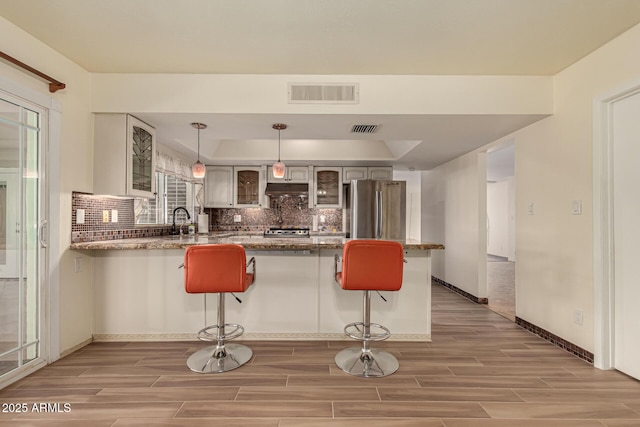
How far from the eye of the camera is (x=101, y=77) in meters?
2.88

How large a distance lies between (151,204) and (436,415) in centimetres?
409

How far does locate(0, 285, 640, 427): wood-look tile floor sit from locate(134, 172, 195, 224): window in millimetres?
1765

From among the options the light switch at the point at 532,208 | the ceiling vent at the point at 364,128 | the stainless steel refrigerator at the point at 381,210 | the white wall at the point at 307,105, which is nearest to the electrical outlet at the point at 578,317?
the light switch at the point at 532,208

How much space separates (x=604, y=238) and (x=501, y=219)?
Answer: 7563mm

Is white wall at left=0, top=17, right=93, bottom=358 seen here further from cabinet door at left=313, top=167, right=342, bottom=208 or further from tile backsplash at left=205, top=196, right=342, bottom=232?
cabinet door at left=313, top=167, right=342, bottom=208

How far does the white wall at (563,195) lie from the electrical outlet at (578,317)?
37mm

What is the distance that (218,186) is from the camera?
5680 mm

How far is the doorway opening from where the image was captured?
20.5 feet

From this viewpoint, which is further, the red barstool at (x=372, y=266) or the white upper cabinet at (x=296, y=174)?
the white upper cabinet at (x=296, y=174)

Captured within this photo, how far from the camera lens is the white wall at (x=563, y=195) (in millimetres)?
2467

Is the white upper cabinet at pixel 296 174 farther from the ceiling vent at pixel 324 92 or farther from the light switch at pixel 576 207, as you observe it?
the light switch at pixel 576 207

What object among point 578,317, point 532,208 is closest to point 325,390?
point 578,317

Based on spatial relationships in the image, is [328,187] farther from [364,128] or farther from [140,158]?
A: [140,158]

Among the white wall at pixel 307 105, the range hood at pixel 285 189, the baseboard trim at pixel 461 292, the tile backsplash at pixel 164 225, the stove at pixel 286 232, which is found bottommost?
the baseboard trim at pixel 461 292
